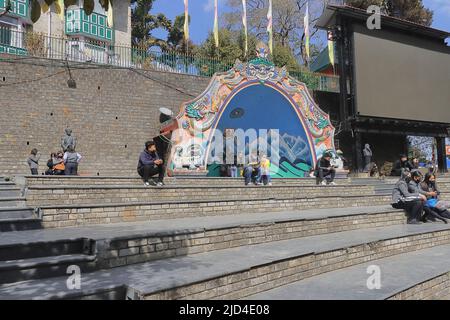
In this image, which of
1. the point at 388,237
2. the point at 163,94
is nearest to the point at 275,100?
→ the point at 163,94

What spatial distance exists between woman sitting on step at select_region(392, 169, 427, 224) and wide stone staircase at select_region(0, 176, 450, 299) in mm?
342

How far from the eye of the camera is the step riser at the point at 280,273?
16.1 ft

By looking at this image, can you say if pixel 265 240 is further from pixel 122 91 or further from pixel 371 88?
pixel 371 88

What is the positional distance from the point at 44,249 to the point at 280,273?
3.15 m

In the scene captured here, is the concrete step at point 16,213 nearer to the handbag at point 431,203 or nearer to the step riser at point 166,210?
the step riser at point 166,210

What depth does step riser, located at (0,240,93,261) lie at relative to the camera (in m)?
5.16

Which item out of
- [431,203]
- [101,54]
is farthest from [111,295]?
[101,54]

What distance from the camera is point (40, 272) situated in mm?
4914

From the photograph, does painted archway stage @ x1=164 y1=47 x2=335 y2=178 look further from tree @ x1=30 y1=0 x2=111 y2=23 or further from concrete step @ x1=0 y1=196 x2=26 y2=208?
tree @ x1=30 y1=0 x2=111 y2=23

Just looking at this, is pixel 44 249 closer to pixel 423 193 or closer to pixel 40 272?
pixel 40 272

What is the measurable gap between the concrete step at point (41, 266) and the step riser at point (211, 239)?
0.76 ft

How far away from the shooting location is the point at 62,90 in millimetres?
17391

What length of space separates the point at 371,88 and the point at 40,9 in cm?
2032

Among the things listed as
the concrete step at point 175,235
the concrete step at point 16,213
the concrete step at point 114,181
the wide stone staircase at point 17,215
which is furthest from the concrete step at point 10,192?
the concrete step at point 175,235
